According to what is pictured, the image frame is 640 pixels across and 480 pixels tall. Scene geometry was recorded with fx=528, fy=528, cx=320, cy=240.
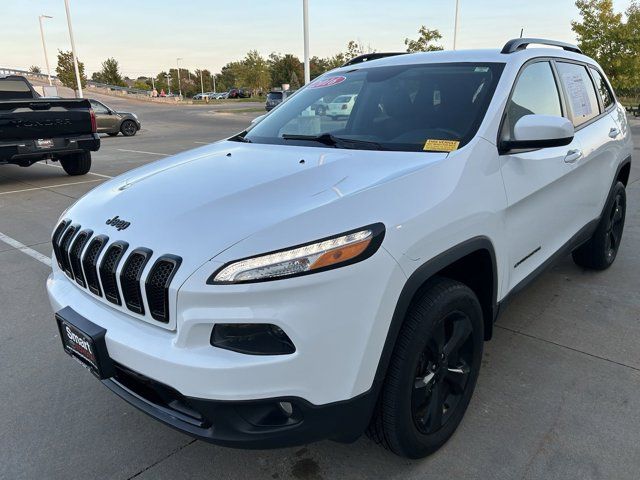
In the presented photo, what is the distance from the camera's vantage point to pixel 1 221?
22.0 feet

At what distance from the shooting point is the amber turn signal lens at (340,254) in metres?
1.72

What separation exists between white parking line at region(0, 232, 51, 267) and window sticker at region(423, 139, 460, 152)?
13.1ft

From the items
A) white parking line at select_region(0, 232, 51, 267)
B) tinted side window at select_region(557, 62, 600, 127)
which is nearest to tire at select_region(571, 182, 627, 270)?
tinted side window at select_region(557, 62, 600, 127)

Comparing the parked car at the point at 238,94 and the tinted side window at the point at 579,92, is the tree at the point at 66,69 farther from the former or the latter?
the tinted side window at the point at 579,92

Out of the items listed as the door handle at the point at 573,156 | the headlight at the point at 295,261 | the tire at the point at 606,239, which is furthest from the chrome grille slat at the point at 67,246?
the tire at the point at 606,239

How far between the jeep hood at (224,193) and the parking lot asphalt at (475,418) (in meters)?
1.05

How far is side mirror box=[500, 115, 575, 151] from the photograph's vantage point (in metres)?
2.48

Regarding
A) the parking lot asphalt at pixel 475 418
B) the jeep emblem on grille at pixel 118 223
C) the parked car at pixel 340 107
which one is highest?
the parked car at pixel 340 107

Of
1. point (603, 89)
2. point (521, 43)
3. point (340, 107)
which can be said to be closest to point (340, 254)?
point (340, 107)

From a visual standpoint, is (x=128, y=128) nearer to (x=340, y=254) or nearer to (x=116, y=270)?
(x=116, y=270)

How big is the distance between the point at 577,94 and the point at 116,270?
324cm

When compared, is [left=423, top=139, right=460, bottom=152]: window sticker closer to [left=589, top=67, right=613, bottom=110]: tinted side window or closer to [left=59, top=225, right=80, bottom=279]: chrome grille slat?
[left=59, top=225, right=80, bottom=279]: chrome grille slat

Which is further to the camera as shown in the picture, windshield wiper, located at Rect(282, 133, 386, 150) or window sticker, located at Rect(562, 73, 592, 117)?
window sticker, located at Rect(562, 73, 592, 117)

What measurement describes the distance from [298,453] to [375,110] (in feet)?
6.17
